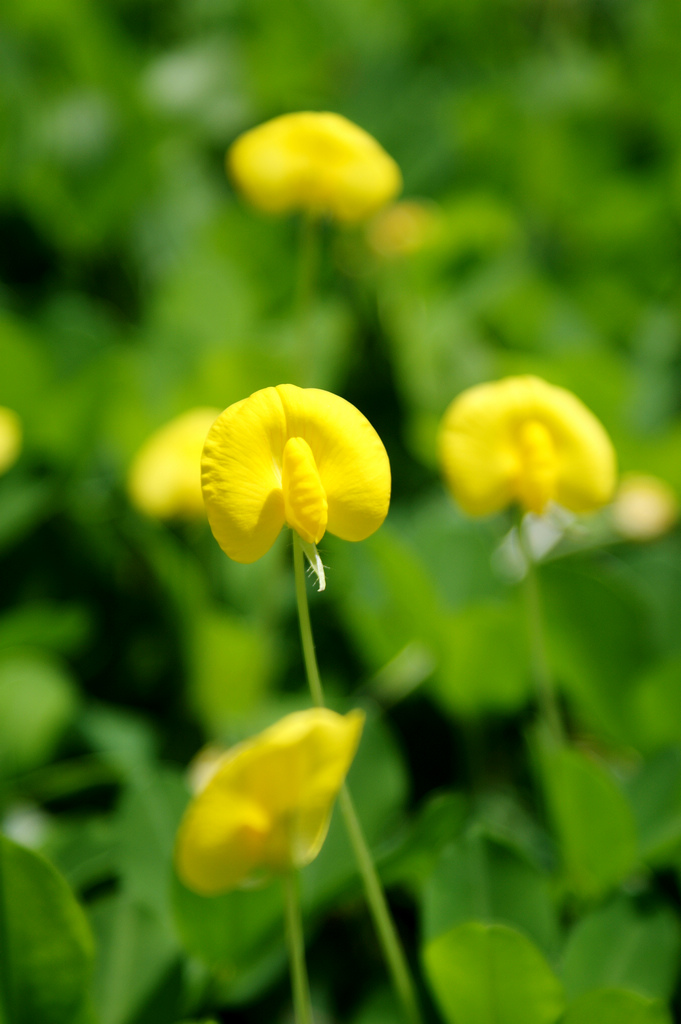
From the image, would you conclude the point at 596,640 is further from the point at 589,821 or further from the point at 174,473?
the point at 174,473

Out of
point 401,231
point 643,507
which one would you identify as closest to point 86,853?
point 643,507

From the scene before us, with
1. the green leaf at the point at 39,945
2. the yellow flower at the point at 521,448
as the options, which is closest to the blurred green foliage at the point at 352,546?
the green leaf at the point at 39,945

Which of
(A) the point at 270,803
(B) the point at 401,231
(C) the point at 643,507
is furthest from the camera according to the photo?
(B) the point at 401,231

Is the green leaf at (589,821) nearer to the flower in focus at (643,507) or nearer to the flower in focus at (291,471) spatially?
the flower in focus at (291,471)

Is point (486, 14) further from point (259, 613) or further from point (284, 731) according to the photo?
point (284, 731)

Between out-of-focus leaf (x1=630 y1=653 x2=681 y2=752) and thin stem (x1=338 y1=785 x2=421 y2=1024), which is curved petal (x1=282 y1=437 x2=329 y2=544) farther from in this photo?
out-of-focus leaf (x1=630 y1=653 x2=681 y2=752)

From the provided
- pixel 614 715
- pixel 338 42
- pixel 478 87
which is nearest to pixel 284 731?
pixel 614 715
